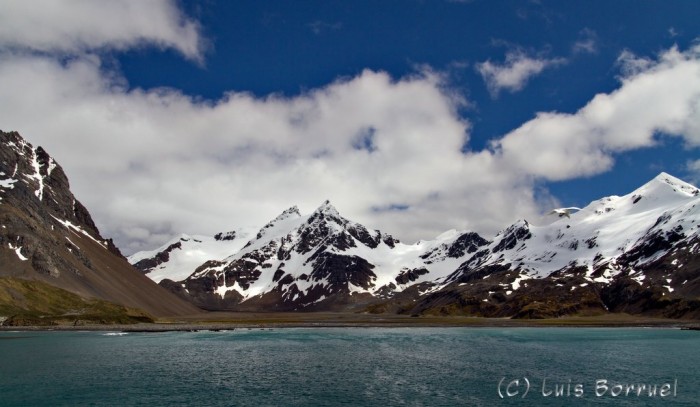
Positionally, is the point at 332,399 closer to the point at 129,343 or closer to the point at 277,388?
the point at 277,388

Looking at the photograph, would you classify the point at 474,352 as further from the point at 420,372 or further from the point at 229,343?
the point at 229,343

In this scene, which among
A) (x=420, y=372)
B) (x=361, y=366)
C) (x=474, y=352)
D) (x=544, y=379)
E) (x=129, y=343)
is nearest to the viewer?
(x=544, y=379)

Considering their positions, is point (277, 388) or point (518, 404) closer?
point (518, 404)

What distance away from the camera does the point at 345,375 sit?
270ft

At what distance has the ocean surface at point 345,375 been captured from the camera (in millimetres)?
63688

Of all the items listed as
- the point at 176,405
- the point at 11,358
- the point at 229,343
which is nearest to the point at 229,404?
the point at 176,405

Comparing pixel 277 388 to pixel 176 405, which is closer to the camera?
pixel 176 405

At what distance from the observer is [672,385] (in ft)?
234

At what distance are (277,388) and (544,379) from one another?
3710 centimetres

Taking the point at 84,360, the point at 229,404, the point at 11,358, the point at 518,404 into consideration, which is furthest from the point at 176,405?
the point at 11,358

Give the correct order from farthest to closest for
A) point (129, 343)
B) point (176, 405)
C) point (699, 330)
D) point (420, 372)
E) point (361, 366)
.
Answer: point (699, 330) → point (129, 343) → point (361, 366) → point (420, 372) → point (176, 405)

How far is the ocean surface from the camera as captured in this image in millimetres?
63688

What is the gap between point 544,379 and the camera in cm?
7775

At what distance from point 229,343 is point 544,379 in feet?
286
